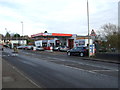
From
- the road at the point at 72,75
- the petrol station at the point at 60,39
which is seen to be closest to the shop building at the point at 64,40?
the petrol station at the point at 60,39

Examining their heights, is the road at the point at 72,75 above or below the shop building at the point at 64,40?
below

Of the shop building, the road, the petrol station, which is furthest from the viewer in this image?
the petrol station

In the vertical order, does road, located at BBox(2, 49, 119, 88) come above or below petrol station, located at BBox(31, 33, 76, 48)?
below

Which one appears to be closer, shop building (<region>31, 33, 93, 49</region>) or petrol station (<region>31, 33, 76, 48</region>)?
shop building (<region>31, 33, 93, 49</region>)

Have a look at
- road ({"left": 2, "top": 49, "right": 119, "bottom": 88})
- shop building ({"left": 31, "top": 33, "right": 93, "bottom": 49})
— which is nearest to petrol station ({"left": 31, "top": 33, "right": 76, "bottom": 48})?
shop building ({"left": 31, "top": 33, "right": 93, "bottom": 49})

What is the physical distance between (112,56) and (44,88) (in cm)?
1463

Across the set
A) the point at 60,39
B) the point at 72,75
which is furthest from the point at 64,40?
the point at 72,75

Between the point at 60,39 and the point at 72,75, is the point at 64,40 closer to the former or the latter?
the point at 60,39

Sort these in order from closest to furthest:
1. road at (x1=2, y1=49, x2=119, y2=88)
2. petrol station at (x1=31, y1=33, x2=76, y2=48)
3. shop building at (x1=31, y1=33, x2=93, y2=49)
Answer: road at (x1=2, y1=49, x2=119, y2=88), shop building at (x1=31, y1=33, x2=93, y2=49), petrol station at (x1=31, y1=33, x2=76, y2=48)

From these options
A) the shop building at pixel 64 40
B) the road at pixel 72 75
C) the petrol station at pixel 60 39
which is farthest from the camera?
the petrol station at pixel 60 39

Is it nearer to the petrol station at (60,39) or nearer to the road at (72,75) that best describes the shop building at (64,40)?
the petrol station at (60,39)

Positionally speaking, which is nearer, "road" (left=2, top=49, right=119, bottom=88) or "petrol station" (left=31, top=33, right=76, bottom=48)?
"road" (left=2, top=49, right=119, bottom=88)

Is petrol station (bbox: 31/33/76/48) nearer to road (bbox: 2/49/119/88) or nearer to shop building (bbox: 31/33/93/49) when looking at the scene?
shop building (bbox: 31/33/93/49)

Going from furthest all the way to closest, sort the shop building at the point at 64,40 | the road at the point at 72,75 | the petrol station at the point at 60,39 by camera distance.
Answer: the petrol station at the point at 60,39 → the shop building at the point at 64,40 → the road at the point at 72,75
